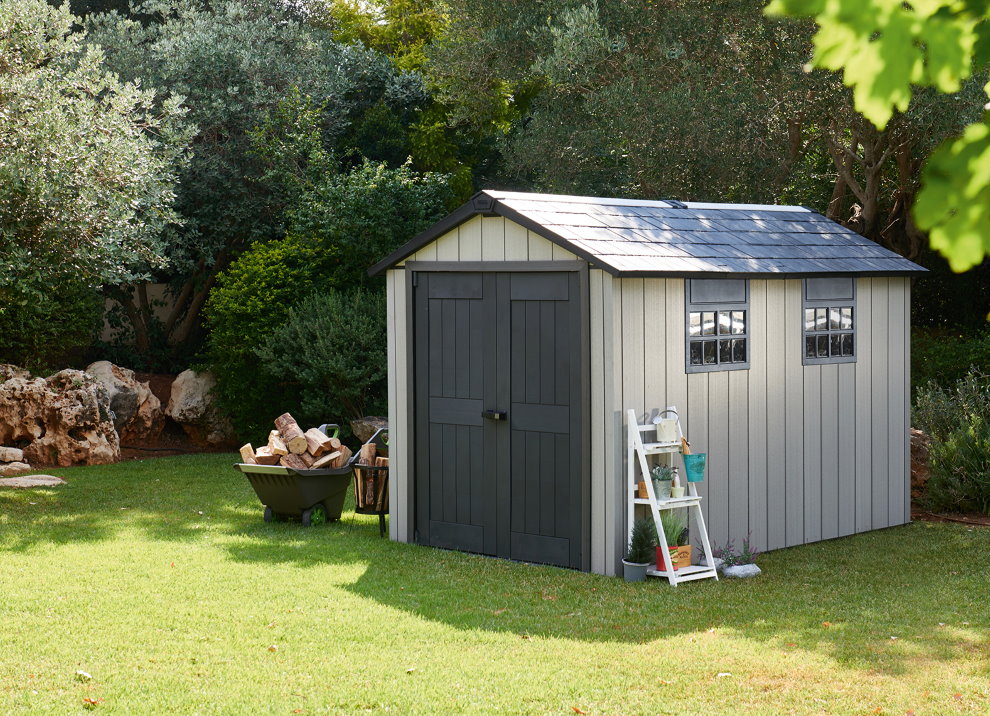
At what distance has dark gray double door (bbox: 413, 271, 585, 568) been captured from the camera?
8.95 m

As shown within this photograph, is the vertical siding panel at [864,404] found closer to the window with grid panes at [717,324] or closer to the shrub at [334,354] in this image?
the window with grid panes at [717,324]

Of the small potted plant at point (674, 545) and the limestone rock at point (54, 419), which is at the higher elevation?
the limestone rock at point (54, 419)

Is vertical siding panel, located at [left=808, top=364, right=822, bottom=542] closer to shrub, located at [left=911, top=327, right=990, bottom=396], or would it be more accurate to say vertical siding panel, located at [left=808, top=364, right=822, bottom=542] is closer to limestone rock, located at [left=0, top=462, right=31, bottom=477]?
shrub, located at [left=911, top=327, right=990, bottom=396]

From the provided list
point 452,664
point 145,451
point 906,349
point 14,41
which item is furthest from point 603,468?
point 145,451

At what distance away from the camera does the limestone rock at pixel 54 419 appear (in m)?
14.9

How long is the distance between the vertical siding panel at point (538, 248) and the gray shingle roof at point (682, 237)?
164mm

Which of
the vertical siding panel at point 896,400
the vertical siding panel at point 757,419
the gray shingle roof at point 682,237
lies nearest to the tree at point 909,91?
the gray shingle roof at point 682,237

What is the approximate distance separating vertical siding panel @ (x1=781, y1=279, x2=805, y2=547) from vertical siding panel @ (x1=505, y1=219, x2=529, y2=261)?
7.66 feet

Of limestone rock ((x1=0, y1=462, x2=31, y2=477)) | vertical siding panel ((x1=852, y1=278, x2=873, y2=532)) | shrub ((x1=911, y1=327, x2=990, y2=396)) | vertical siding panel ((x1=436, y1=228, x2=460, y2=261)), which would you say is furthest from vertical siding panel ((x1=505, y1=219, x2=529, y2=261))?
limestone rock ((x1=0, y1=462, x2=31, y2=477))

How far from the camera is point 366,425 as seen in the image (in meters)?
15.2

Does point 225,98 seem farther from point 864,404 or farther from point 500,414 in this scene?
point 864,404

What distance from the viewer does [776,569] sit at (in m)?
9.12

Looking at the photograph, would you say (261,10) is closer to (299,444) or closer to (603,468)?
(299,444)

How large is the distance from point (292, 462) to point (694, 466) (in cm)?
382
